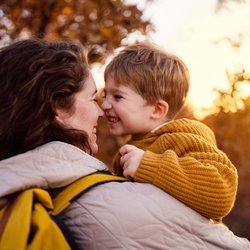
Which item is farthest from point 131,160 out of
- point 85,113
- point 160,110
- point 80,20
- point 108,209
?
point 80,20

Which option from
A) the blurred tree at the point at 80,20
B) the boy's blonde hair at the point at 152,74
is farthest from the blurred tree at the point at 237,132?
the boy's blonde hair at the point at 152,74

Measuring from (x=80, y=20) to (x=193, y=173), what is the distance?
13.0 ft

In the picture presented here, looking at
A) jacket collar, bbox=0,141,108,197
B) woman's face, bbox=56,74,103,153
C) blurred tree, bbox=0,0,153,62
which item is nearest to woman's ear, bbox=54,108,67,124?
woman's face, bbox=56,74,103,153

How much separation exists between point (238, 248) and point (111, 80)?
1219 millimetres

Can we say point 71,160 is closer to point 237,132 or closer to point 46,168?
point 46,168

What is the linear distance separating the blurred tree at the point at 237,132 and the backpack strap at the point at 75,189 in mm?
6023

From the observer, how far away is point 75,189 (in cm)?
217

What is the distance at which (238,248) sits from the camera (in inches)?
93.9

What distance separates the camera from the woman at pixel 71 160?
2137mm

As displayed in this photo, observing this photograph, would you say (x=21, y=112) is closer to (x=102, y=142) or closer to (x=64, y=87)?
(x=64, y=87)

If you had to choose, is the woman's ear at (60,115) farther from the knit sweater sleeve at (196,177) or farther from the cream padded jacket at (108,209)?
the knit sweater sleeve at (196,177)

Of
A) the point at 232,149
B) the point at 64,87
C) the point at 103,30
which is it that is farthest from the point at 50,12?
the point at 232,149

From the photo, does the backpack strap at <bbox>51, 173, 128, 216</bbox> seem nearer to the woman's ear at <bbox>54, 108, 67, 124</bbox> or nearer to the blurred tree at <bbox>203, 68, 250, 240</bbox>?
the woman's ear at <bbox>54, 108, 67, 124</bbox>

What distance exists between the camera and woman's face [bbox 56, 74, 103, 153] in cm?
252
